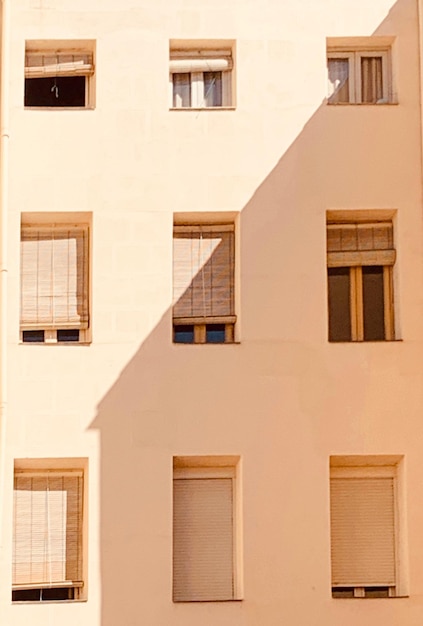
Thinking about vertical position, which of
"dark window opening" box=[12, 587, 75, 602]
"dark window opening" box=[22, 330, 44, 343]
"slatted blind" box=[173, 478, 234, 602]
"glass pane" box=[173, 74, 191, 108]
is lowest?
"dark window opening" box=[12, 587, 75, 602]

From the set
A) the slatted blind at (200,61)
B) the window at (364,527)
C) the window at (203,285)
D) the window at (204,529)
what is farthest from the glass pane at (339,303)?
the slatted blind at (200,61)

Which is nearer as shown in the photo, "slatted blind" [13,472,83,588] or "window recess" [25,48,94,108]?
"slatted blind" [13,472,83,588]

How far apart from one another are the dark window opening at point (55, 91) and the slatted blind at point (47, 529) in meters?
3.78

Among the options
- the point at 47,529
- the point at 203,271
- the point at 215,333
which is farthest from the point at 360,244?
the point at 47,529

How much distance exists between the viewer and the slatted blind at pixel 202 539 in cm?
1912

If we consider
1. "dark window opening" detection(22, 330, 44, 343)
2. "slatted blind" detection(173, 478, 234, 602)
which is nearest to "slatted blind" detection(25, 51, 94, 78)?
"dark window opening" detection(22, 330, 44, 343)

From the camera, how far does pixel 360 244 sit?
19828 mm

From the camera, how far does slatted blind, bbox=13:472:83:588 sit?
1911 centimetres

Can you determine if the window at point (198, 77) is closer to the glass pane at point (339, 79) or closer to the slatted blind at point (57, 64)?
the slatted blind at point (57, 64)

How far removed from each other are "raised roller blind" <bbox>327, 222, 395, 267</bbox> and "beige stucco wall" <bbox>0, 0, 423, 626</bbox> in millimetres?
202

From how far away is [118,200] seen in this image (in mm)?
19562

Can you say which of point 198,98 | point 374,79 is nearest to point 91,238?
point 198,98

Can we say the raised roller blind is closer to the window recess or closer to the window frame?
the window frame

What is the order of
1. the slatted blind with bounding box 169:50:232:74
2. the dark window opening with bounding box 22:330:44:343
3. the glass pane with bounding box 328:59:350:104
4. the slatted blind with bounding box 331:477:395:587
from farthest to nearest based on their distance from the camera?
the glass pane with bounding box 328:59:350:104 → the slatted blind with bounding box 169:50:232:74 → the dark window opening with bounding box 22:330:44:343 → the slatted blind with bounding box 331:477:395:587
